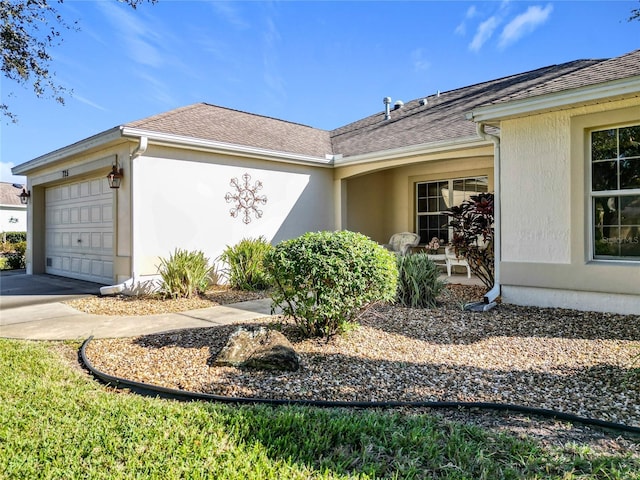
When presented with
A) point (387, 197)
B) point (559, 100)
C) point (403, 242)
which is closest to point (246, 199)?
point (403, 242)

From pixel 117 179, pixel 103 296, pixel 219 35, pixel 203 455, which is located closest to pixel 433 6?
pixel 219 35

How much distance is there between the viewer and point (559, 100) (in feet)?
20.2

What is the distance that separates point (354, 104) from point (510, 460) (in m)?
18.3

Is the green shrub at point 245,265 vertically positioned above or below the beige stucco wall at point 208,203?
below

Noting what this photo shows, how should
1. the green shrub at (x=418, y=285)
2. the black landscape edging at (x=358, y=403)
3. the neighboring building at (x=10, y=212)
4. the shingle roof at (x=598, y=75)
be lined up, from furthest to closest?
the neighboring building at (x=10, y=212), the green shrub at (x=418, y=285), the shingle roof at (x=598, y=75), the black landscape edging at (x=358, y=403)

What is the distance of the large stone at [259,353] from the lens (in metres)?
4.05

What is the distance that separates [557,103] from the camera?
6188mm

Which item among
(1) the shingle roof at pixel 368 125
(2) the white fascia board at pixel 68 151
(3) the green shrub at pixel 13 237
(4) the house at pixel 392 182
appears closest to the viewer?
(4) the house at pixel 392 182

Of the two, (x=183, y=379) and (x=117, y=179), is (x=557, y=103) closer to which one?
(x=183, y=379)

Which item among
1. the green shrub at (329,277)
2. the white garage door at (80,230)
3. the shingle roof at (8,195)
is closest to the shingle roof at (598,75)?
the green shrub at (329,277)

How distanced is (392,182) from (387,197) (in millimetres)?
507

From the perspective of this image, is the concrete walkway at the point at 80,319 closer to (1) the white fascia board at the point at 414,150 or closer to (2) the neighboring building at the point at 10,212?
(1) the white fascia board at the point at 414,150

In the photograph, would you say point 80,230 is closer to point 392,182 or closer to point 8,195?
point 392,182

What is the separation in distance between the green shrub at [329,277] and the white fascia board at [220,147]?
5047mm
